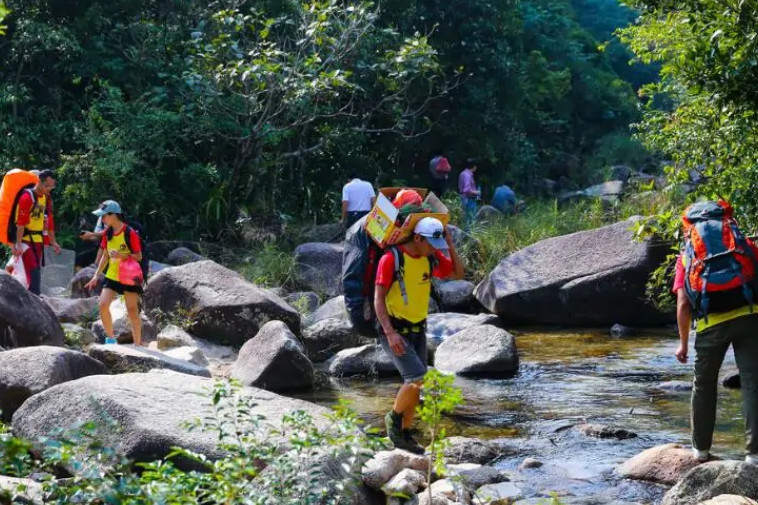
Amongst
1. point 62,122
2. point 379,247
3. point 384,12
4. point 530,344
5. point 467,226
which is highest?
point 384,12

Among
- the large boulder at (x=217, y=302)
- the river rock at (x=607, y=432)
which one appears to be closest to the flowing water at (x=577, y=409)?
the river rock at (x=607, y=432)

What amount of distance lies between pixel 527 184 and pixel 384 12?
23.0 feet

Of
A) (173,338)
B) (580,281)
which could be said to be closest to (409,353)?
(173,338)

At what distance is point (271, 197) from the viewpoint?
17.9 metres

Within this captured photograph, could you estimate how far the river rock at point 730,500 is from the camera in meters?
5.43

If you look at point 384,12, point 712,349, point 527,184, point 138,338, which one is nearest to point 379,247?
point 712,349

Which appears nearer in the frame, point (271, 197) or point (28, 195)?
point (28, 195)

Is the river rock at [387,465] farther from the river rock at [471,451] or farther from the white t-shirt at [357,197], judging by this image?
the white t-shirt at [357,197]

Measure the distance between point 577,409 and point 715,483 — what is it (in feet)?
10.9

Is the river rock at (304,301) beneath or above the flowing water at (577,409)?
above

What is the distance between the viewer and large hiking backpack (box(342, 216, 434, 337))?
6.86 m

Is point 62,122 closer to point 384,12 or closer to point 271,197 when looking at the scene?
point 271,197

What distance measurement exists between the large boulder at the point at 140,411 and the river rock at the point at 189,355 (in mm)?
2716

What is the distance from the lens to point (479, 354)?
10797mm
